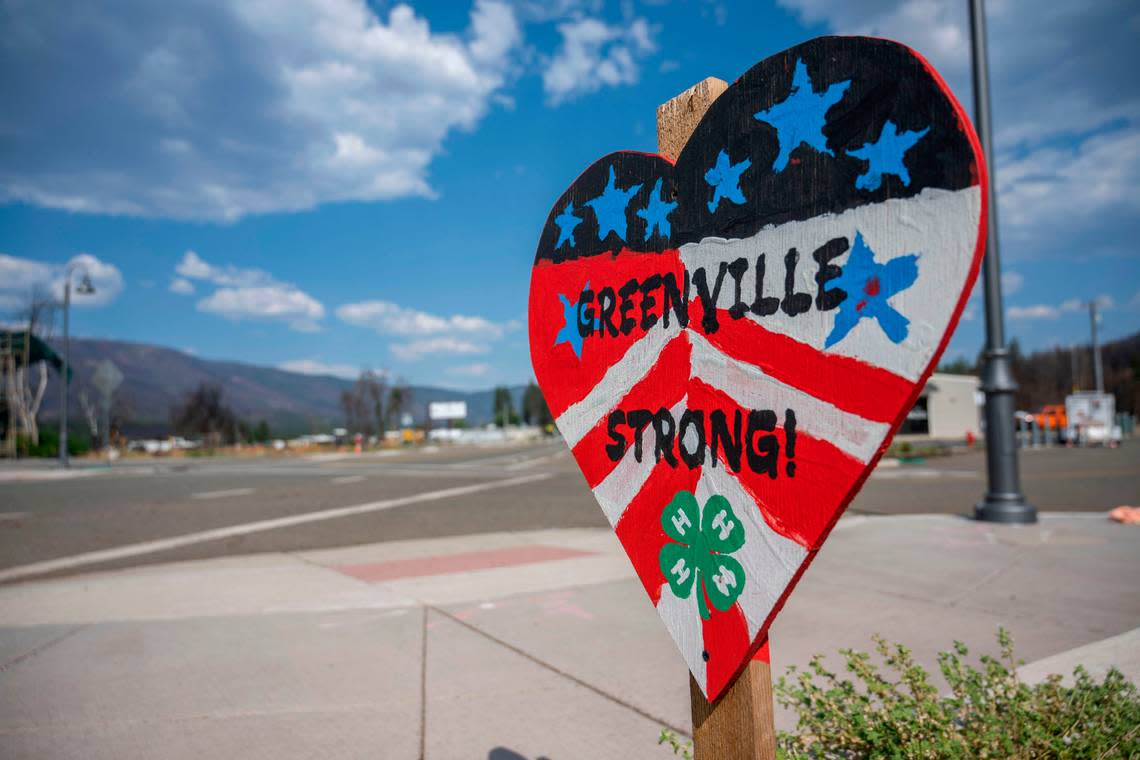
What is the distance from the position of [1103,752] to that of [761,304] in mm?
1993

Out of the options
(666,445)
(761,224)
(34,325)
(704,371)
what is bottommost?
(666,445)

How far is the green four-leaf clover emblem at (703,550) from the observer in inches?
54.6

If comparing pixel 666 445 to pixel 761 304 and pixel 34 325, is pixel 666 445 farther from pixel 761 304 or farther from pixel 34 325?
pixel 34 325

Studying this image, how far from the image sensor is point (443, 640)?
426cm

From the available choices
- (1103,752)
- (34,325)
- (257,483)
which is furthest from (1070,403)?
(34,325)

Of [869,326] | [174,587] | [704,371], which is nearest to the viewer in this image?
[869,326]

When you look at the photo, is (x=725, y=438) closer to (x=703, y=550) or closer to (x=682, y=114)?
(x=703, y=550)

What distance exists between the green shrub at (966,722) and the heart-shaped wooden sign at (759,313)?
41.5 inches

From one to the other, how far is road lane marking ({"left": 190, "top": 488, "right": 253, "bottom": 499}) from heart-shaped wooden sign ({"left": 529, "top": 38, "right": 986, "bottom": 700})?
561 inches

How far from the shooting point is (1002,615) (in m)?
4.47

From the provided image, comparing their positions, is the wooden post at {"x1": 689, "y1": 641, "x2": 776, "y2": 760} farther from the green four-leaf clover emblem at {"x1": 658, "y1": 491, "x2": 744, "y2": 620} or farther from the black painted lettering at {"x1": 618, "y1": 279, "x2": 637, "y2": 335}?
the black painted lettering at {"x1": 618, "y1": 279, "x2": 637, "y2": 335}

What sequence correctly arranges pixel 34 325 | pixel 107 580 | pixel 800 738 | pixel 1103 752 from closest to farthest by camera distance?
pixel 1103 752 < pixel 800 738 < pixel 107 580 < pixel 34 325

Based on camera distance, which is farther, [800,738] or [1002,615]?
[1002,615]

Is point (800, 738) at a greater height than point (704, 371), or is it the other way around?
point (704, 371)
